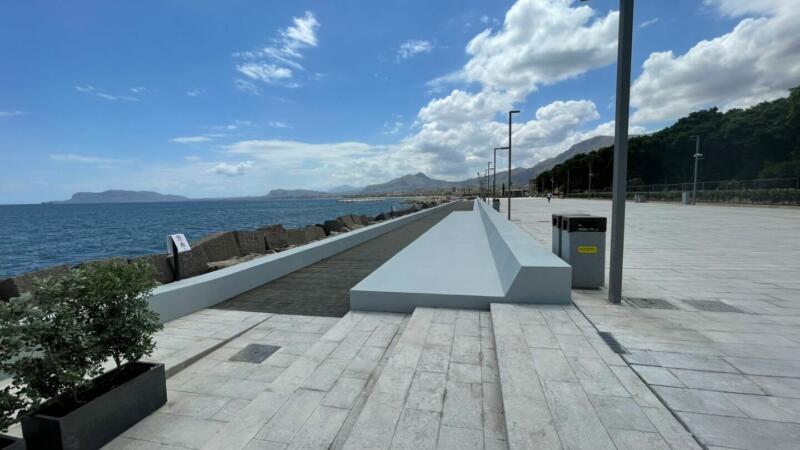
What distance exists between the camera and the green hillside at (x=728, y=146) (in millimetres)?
50719

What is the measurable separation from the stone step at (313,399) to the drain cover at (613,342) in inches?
94.9

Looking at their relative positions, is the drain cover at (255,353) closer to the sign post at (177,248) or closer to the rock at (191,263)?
the sign post at (177,248)

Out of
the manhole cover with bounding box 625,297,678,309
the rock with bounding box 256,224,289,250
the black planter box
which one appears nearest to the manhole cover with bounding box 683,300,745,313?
Answer: the manhole cover with bounding box 625,297,678,309

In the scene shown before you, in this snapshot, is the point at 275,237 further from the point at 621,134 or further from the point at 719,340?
the point at 719,340

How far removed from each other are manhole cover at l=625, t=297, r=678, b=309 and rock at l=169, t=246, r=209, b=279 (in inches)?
365

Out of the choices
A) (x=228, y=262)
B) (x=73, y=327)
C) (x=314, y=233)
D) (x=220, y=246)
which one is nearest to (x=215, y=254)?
(x=220, y=246)

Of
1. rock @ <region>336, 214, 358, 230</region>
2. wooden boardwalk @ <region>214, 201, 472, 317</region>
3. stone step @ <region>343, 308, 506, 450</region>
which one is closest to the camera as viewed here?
stone step @ <region>343, 308, 506, 450</region>

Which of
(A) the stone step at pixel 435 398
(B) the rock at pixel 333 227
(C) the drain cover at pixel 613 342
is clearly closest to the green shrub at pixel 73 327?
(A) the stone step at pixel 435 398

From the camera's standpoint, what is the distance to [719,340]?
3.98 m

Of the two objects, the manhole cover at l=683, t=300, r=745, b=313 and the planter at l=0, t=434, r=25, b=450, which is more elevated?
the planter at l=0, t=434, r=25, b=450

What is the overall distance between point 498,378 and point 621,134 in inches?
159

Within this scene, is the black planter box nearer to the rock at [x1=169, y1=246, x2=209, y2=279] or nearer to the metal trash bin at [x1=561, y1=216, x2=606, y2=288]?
the metal trash bin at [x1=561, y1=216, x2=606, y2=288]

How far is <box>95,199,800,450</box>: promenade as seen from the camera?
2506mm

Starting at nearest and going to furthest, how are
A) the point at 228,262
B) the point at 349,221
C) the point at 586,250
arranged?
the point at 586,250
the point at 228,262
the point at 349,221
